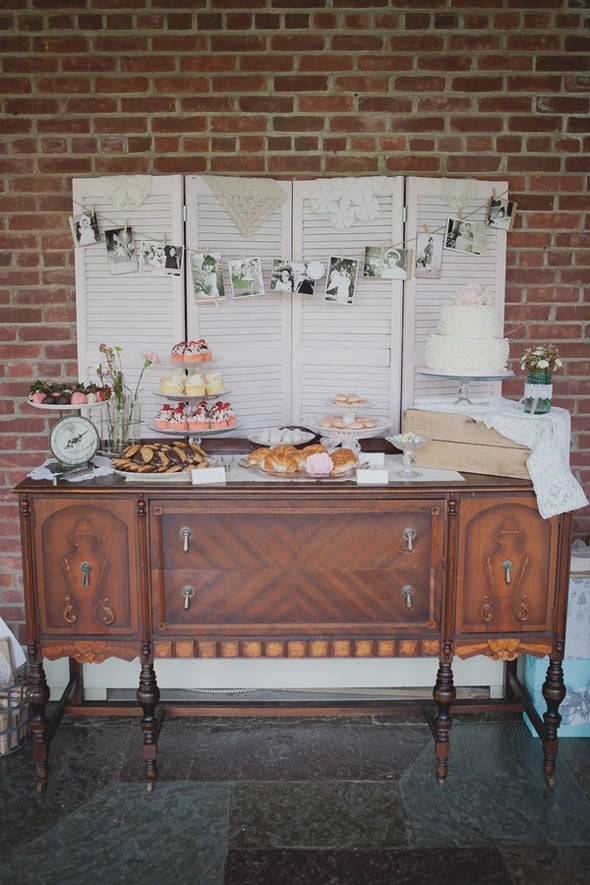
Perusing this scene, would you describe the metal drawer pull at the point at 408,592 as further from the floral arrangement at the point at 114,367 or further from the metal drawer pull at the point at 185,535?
the floral arrangement at the point at 114,367

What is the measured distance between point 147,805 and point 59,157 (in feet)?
8.22

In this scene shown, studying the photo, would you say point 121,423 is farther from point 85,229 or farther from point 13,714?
point 13,714

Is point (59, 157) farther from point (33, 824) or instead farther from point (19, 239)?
point (33, 824)

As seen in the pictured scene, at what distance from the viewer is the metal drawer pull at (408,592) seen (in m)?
2.72

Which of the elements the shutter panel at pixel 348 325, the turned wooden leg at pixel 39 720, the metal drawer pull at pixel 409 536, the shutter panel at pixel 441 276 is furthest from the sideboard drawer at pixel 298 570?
the shutter panel at pixel 441 276

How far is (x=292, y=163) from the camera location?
10.8ft

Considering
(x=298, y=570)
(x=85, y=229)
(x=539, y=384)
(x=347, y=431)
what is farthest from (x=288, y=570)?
(x=85, y=229)

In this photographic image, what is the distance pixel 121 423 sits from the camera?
305cm

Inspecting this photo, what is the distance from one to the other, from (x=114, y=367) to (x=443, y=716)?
1.87 meters

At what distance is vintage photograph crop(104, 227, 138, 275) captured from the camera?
10.7ft

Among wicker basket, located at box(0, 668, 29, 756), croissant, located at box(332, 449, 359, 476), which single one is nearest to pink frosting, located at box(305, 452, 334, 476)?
croissant, located at box(332, 449, 359, 476)

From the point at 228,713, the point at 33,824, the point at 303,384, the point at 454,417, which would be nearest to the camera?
the point at 33,824

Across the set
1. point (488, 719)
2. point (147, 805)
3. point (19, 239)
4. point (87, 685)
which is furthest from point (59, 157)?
point (488, 719)

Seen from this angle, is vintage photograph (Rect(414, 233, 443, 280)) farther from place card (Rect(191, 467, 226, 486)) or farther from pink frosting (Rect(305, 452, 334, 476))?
place card (Rect(191, 467, 226, 486))
